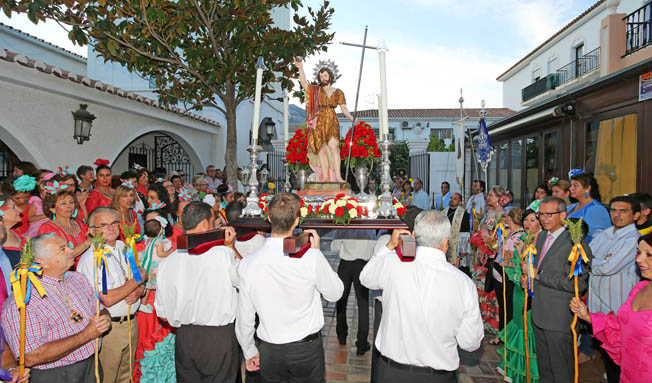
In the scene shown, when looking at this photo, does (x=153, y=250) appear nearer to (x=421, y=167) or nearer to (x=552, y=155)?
(x=552, y=155)

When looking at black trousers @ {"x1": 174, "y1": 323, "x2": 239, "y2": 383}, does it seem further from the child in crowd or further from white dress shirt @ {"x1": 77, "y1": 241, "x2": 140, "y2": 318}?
the child in crowd

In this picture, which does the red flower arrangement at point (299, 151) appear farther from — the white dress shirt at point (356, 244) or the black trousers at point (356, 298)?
the black trousers at point (356, 298)

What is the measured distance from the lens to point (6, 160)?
863 cm

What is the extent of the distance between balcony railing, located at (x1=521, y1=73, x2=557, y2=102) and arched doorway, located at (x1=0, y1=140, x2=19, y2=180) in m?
21.3

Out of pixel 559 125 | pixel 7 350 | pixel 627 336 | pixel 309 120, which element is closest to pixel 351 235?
pixel 309 120

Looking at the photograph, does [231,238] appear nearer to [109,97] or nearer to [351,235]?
[351,235]

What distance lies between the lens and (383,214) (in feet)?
12.9

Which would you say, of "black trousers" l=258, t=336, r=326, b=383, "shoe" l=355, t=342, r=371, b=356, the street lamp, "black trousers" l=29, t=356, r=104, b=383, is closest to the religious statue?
"shoe" l=355, t=342, r=371, b=356

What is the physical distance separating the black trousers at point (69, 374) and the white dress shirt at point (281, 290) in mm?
1071

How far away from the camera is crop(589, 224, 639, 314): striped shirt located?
374 centimetres

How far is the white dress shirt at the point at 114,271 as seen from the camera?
316 centimetres

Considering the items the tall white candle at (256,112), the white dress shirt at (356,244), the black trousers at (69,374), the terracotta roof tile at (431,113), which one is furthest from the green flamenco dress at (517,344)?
the terracotta roof tile at (431,113)

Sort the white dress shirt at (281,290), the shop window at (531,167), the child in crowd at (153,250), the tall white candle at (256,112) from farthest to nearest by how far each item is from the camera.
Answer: the shop window at (531,167)
the tall white candle at (256,112)
the child in crowd at (153,250)
the white dress shirt at (281,290)

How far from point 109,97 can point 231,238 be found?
25.8ft
